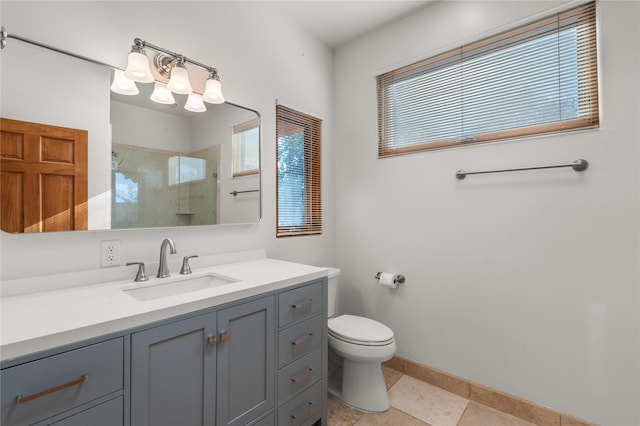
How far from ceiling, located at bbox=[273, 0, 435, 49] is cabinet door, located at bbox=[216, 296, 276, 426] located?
197cm

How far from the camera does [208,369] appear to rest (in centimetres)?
109

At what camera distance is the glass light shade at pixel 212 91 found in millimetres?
1639

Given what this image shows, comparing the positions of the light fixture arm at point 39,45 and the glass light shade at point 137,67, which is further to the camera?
the glass light shade at point 137,67

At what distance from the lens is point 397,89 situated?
88.4 inches

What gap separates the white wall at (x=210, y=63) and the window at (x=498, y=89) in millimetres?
636

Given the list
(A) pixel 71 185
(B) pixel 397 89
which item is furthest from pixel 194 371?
(B) pixel 397 89

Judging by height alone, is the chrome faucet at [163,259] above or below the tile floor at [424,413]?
above

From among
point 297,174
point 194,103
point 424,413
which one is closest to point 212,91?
point 194,103

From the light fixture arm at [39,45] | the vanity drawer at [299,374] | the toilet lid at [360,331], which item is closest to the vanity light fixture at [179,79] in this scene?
the light fixture arm at [39,45]

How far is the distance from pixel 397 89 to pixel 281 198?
1.21m

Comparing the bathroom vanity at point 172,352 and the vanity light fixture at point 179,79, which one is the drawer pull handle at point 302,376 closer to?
the bathroom vanity at point 172,352

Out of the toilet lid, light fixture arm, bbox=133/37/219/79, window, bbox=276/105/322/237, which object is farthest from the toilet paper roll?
light fixture arm, bbox=133/37/219/79

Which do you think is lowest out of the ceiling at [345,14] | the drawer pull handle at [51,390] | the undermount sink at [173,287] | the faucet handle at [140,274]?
the drawer pull handle at [51,390]

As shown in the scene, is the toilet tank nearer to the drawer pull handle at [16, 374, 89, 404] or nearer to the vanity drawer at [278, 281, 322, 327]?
the vanity drawer at [278, 281, 322, 327]
